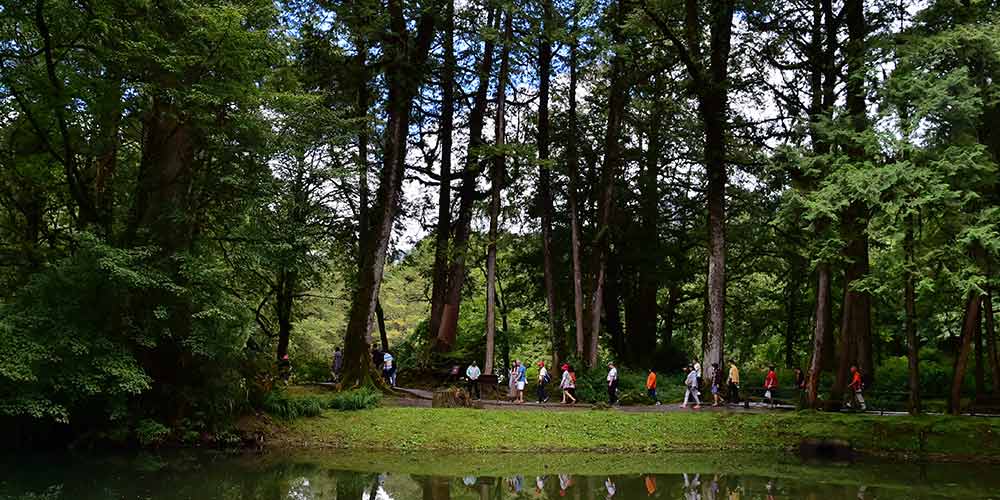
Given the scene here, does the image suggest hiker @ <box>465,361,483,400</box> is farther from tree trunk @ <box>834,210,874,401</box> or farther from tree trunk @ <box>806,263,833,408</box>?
tree trunk @ <box>834,210,874,401</box>

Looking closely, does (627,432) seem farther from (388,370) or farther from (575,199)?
(575,199)

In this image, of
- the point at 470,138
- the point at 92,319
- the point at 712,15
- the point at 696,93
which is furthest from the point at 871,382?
the point at 92,319

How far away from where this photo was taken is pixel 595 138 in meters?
30.7

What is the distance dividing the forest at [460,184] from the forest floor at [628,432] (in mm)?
1527

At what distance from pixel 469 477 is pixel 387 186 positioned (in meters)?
10.8

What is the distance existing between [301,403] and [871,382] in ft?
61.6

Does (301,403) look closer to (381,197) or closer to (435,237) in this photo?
(381,197)

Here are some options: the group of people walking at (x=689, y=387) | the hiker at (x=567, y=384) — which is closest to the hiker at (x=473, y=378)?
the group of people walking at (x=689, y=387)

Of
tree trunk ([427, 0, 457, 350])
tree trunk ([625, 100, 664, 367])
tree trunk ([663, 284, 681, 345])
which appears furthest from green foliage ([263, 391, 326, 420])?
tree trunk ([663, 284, 681, 345])

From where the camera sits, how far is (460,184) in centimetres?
3036

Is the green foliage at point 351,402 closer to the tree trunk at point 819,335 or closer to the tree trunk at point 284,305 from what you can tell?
the tree trunk at point 284,305

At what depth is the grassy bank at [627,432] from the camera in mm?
18875

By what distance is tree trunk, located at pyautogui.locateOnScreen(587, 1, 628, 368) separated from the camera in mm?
27125

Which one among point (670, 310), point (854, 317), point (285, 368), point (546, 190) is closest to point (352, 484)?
point (285, 368)
